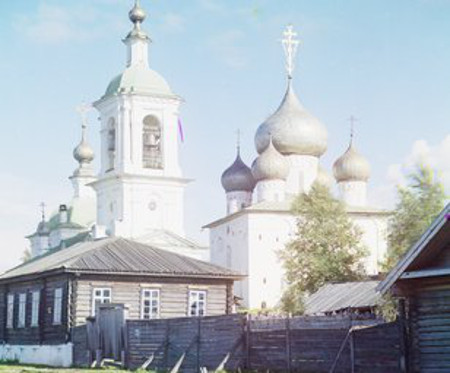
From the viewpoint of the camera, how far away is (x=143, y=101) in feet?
214

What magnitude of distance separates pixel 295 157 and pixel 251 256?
9564 millimetres

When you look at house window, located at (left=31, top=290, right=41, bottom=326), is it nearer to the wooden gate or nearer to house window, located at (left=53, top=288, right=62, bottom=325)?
house window, located at (left=53, top=288, right=62, bottom=325)

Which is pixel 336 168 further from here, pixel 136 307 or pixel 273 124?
pixel 136 307

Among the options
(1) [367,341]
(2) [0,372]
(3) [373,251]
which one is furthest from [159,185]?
(1) [367,341]

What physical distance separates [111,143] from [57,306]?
33.8 meters

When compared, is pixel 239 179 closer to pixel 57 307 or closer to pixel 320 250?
pixel 320 250

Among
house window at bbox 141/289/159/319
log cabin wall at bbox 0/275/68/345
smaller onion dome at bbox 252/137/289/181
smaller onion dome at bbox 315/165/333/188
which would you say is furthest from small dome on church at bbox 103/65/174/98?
house window at bbox 141/289/159/319

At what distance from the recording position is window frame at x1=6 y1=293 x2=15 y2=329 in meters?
38.7

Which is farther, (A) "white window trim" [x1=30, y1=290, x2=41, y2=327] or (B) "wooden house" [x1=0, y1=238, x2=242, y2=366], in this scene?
(A) "white window trim" [x1=30, y1=290, x2=41, y2=327]

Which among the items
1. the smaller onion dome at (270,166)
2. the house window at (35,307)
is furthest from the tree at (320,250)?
the smaller onion dome at (270,166)

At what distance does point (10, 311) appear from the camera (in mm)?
39000

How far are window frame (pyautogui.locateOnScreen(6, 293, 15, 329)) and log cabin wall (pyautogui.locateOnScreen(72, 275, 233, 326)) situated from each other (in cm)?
621

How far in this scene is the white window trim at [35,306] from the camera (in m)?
36.2

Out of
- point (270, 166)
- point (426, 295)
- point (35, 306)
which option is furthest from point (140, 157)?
point (426, 295)
